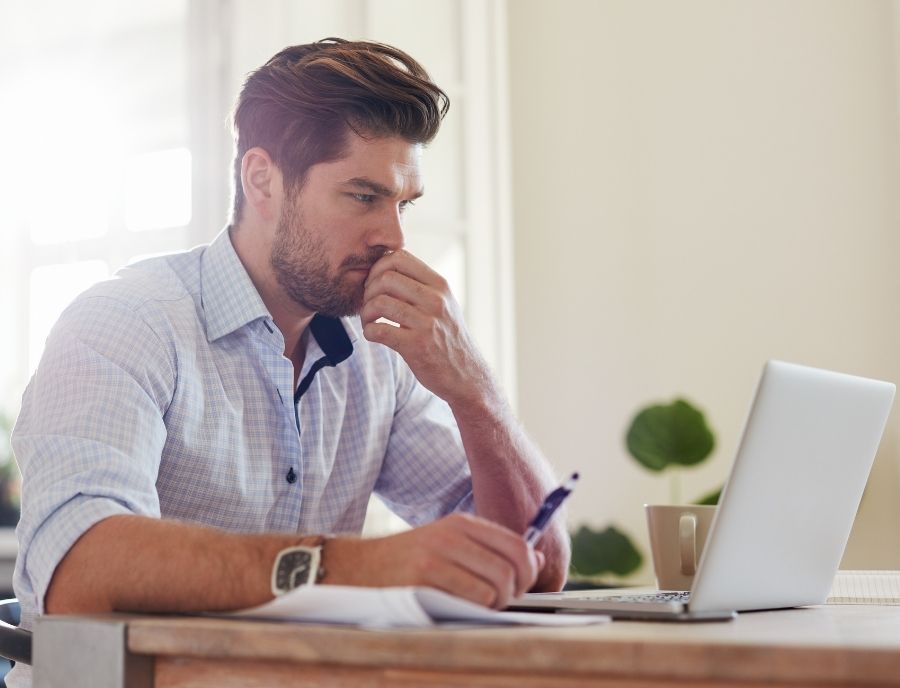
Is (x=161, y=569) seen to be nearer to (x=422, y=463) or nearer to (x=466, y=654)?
(x=466, y=654)

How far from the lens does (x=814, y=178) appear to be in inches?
111

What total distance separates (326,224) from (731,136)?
1.73 m

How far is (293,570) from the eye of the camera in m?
0.87

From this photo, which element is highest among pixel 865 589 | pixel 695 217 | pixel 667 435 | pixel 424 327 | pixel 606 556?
pixel 695 217

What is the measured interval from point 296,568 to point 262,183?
2.79 feet

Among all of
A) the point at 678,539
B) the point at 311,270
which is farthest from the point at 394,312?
the point at 678,539

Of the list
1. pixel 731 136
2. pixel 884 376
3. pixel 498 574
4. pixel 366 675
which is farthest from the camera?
pixel 731 136

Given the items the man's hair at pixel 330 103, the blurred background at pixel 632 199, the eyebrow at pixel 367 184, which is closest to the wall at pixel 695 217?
the blurred background at pixel 632 199

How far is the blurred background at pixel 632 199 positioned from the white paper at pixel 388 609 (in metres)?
1.93

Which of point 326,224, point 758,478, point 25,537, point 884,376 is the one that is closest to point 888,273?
point 884,376

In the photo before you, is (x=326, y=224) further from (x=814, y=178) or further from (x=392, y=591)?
(x=814, y=178)

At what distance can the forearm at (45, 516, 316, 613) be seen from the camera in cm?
87

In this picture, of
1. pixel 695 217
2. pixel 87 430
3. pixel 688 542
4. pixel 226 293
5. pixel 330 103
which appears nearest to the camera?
pixel 87 430

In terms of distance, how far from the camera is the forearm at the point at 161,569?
0.87 metres
